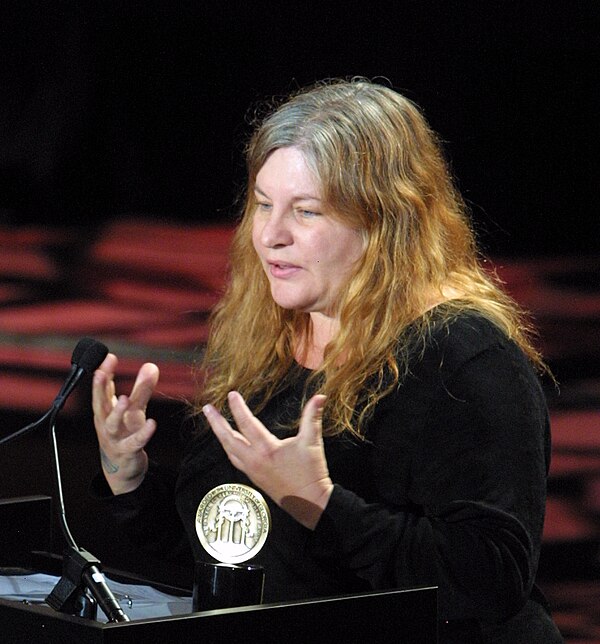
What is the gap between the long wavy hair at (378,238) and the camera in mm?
1887

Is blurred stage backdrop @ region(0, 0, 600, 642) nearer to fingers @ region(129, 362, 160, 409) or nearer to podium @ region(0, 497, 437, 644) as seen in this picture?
fingers @ region(129, 362, 160, 409)

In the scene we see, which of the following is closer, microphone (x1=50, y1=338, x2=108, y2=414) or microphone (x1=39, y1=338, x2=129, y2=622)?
microphone (x1=39, y1=338, x2=129, y2=622)

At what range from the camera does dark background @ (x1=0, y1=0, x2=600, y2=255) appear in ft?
9.55

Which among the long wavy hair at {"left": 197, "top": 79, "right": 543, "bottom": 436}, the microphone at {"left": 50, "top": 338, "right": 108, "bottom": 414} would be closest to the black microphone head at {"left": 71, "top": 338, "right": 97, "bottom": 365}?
the microphone at {"left": 50, "top": 338, "right": 108, "bottom": 414}

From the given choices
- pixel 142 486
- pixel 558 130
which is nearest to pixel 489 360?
pixel 142 486

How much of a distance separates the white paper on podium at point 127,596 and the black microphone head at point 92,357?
0.29m

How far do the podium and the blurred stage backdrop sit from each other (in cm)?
163

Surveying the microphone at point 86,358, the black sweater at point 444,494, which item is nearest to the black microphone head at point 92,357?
the microphone at point 86,358

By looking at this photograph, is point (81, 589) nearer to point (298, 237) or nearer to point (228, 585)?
point (228, 585)

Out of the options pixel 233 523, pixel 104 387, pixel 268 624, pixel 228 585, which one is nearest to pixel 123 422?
pixel 104 387

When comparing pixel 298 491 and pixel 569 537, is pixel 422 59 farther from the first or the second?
pixel 298 491

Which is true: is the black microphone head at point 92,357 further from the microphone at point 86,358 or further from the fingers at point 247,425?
the fingers at point 247,425

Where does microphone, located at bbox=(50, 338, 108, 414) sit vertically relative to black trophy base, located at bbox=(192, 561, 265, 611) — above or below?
above

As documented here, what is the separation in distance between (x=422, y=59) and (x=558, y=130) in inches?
15.2
